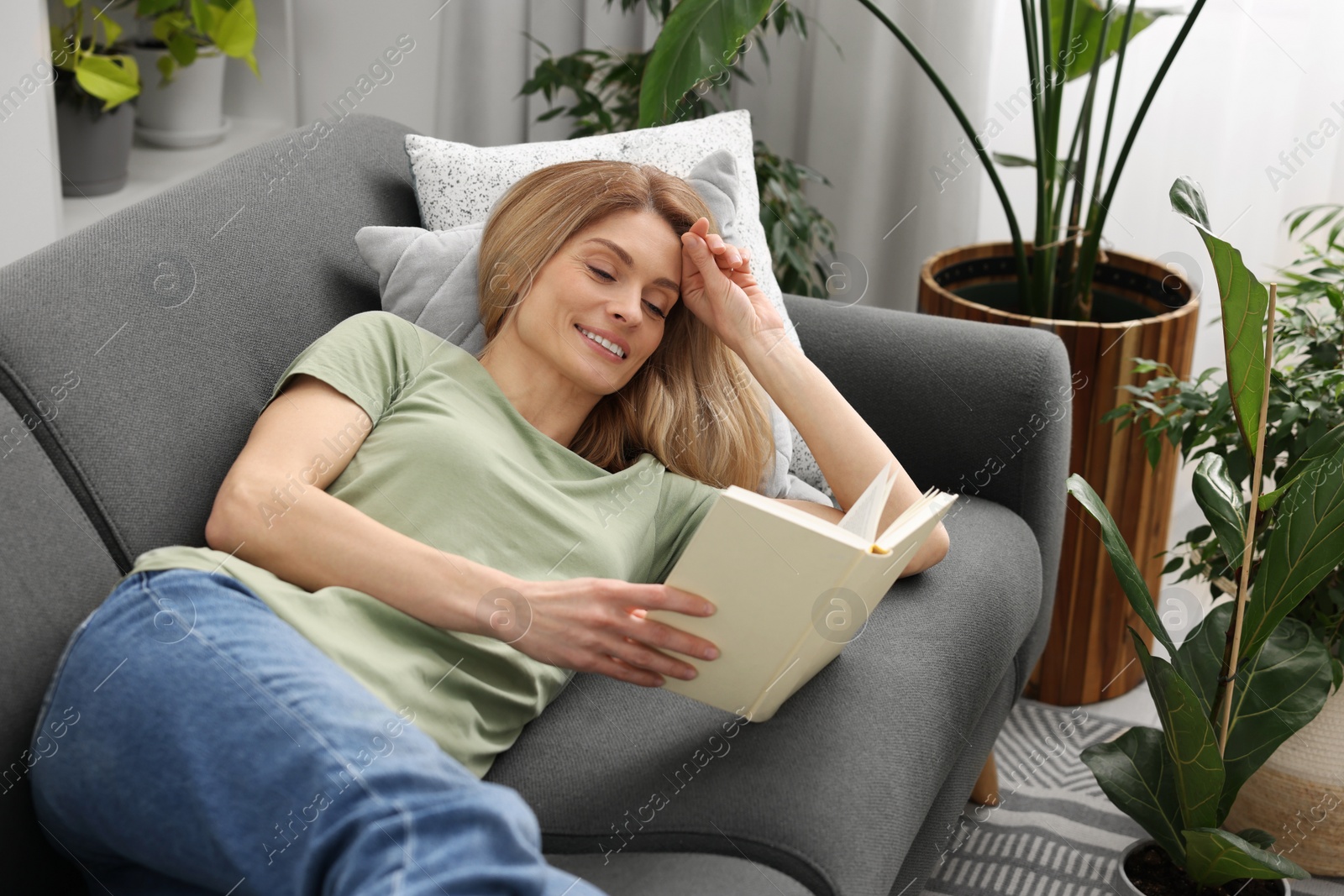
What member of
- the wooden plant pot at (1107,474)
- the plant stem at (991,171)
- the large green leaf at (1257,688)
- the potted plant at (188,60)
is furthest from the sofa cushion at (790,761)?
the potted plant at (188,60)

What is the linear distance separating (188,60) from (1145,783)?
219 centimetres

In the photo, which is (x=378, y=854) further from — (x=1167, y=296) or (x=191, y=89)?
(x=191, y=89)

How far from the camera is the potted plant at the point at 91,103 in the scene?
216cm

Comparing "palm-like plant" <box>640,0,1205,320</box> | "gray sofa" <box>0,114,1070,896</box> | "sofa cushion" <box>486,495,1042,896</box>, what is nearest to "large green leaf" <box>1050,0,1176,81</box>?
"palm-like plant" <box>640,0,1205,320</box>

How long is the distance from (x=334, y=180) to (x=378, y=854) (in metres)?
0.96

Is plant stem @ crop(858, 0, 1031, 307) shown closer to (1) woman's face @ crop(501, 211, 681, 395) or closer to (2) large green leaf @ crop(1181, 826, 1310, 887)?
(1) woman's face @ crop(501, 211, 681, 395)

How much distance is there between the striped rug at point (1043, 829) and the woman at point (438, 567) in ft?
1.60

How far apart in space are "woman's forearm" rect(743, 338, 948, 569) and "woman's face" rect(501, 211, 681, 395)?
14 cm

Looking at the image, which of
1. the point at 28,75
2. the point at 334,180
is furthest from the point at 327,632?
the point at 28,75

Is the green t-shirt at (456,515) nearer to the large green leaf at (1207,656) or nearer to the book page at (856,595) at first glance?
the book page at (856,595)

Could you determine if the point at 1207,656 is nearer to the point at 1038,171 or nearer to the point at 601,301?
the point at 601,301

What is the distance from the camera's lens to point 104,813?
83cm

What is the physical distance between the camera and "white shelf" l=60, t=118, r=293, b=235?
228 centimetres

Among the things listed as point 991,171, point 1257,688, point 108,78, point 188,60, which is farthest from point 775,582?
point 188,60
